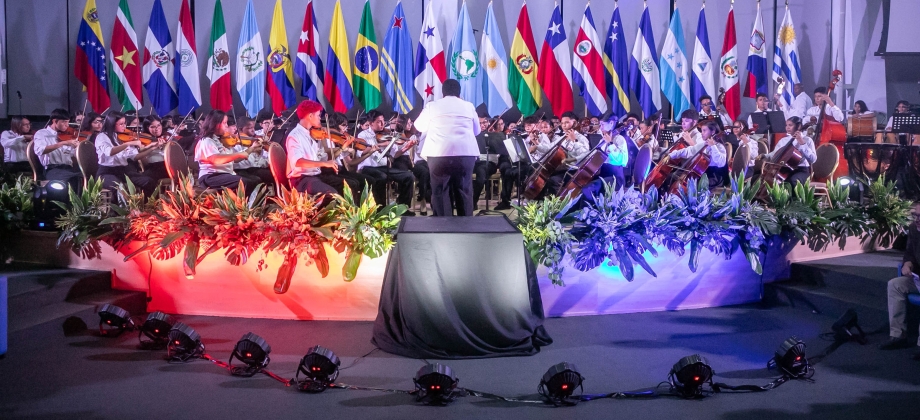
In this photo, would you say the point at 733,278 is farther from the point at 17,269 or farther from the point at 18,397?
the point at 17,269

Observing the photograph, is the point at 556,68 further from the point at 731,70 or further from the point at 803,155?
the point at 803,155

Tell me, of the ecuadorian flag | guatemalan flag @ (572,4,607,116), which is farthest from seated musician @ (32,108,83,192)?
guatemalan flag @ (572,4,607,116)

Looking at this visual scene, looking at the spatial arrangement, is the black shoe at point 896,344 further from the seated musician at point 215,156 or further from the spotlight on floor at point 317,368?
the seated musician at point 215,156

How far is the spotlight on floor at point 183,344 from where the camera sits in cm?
431

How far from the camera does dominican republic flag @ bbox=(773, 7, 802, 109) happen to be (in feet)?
40.2

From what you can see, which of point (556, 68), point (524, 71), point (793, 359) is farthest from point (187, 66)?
point (793, 359)

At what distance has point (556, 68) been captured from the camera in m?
12.0

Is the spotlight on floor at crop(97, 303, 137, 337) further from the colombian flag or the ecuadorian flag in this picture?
the colombian flag

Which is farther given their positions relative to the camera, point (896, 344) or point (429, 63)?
point (429, 63)

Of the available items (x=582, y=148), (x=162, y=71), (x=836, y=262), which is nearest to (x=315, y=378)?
(x=836, y=262)

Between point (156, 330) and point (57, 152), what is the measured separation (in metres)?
5.52

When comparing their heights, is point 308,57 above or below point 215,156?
above

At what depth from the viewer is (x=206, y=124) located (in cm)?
693

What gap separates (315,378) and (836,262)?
4.41 meters
